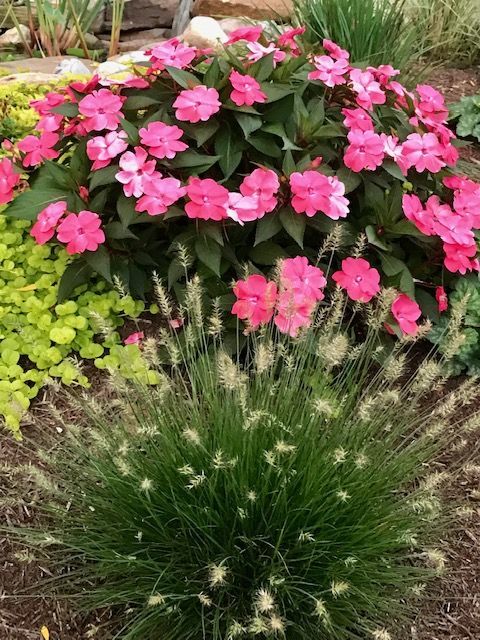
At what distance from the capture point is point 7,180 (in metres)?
2.65

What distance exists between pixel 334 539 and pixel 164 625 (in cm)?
49

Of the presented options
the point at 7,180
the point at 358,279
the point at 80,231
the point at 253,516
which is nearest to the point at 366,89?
the point at 358,279

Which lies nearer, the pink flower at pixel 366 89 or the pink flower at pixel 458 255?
the pink flower at pixel 458 255

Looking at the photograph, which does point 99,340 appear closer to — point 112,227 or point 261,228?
point 112,227

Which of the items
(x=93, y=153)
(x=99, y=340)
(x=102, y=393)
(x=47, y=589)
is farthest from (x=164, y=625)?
(x=93, y=153)

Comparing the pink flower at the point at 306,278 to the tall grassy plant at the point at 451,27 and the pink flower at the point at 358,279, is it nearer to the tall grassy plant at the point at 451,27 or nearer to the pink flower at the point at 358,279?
the pink flower at the point at 358,279

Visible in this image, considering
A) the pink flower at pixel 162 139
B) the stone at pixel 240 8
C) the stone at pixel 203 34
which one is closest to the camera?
the pink flower at pixel 162 139

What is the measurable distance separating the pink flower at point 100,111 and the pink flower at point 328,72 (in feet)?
2.27

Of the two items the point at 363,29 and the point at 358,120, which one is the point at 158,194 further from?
the point at 363,29

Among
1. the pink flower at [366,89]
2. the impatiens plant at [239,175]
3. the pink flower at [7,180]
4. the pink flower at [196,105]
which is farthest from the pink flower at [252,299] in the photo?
the pink flower at [7,180]

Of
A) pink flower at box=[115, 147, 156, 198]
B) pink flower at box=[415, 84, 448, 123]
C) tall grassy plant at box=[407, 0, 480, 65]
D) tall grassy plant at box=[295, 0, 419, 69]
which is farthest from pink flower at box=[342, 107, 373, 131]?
tall grassy plant at box=[407, 0, 480, 65]

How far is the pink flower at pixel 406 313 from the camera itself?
245 centimetres

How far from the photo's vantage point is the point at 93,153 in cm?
244

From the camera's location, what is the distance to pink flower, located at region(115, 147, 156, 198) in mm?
2348
